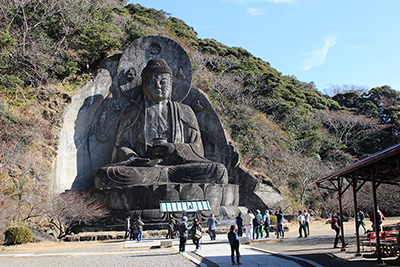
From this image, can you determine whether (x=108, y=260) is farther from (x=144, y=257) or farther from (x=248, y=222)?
(x=248, y=222)

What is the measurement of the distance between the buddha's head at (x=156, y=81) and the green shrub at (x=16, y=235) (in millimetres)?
6880

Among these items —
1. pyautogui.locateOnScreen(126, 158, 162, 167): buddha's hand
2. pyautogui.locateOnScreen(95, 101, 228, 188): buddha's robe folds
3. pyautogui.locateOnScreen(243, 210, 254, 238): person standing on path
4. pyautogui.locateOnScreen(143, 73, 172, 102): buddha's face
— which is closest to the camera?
pyautogui.locateOnScreen(243, 210, 254, 238): person standing on path

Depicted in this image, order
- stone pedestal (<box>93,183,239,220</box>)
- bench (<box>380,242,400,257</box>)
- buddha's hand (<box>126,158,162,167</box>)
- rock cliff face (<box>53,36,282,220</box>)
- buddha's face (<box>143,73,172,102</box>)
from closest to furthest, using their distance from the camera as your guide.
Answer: bench (<box>380,242,400,257</box>)
stone pedestal (<box>93,183,239,220</box>)
buddha's hand (<box>126,158,162,167</box>)
rock cliff face (<box>53,36,282,220</box>)
buddha's face (<box>143,73,172,102</box>)

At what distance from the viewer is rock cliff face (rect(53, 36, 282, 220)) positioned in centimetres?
1418

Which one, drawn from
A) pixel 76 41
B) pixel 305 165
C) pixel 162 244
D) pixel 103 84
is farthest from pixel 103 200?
pixel 305 165

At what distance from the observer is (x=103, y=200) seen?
1205cm

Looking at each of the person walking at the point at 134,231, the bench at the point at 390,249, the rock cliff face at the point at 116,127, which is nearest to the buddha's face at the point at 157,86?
the rock cliff face at the point at 116,127

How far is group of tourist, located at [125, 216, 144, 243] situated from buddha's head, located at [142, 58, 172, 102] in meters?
5.44

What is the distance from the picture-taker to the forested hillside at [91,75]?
1296 cm

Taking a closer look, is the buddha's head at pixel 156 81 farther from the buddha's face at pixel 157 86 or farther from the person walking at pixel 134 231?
the person walking at pixel 134 231

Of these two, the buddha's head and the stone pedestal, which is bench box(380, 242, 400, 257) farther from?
the buddha's head

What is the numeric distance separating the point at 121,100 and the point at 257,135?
918 centimetres

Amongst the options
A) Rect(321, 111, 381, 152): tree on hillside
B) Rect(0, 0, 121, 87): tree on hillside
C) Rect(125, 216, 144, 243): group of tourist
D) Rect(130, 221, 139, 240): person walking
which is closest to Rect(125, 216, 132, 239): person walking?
Rect(125, 216, 144, 243): group of tourist

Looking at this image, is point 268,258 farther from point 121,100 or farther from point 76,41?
point 76,41
